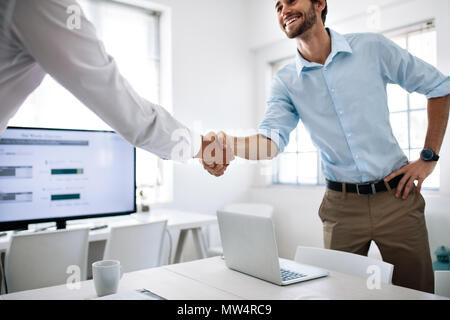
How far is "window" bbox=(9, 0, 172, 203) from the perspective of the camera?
10.4ft

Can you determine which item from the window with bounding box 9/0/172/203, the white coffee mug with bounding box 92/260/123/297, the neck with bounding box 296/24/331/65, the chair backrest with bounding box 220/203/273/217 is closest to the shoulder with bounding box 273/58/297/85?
the neck with bounding box 296/24/331/65

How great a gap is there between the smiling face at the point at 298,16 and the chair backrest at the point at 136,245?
127cm

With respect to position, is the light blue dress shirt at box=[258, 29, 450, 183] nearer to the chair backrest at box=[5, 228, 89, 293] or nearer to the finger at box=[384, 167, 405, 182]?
the finger at box=[384, 167, 405, 182]

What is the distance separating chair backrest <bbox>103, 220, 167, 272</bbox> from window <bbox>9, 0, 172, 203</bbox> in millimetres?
1358

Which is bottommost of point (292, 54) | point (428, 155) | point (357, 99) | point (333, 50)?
point (428, 155)

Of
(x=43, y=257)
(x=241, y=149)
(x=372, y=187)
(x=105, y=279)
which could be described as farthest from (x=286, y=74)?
(x=43, y=257)

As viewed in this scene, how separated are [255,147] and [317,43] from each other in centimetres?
57

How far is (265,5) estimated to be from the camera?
13.5ft

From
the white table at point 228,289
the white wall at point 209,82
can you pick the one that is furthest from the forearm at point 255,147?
the white wall at point 209,82

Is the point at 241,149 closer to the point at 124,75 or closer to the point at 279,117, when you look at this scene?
the point at 279,117

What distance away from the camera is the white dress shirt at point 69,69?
2.92 feet

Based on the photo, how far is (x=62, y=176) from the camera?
2.52 metres

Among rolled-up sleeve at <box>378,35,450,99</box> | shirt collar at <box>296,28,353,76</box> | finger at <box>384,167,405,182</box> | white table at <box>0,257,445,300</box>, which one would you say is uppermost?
shirt collar at <box>296,28,353,76</box>

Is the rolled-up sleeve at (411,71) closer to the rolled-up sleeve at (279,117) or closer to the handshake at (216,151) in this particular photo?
the rolled-up sleeve at (279,117)
